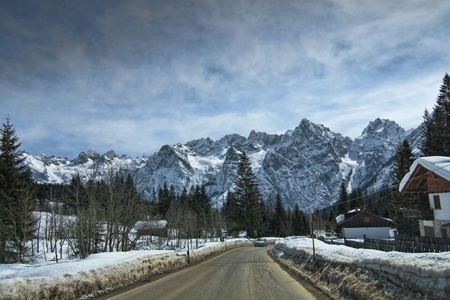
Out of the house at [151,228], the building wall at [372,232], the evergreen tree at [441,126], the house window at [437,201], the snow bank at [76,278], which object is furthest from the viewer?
the building wall at [372,232]

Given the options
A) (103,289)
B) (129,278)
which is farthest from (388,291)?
(129,278)

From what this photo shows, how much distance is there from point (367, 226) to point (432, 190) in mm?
44474

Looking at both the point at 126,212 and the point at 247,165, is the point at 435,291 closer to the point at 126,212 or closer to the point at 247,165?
the point at 126,212

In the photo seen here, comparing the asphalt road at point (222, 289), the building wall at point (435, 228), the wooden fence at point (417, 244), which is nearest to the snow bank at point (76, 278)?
the asphalt road at point (222, 289)

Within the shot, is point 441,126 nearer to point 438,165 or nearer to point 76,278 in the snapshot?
point 438,165

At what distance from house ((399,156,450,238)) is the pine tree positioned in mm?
37056

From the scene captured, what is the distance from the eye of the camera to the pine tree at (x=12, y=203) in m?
28.7

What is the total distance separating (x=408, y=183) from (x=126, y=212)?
2695 cm

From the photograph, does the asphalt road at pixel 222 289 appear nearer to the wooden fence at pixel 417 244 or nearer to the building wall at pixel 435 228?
the wooden fence at pixel 417 244

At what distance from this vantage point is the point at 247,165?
66000 millimetres

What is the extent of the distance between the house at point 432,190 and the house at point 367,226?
39280 mm

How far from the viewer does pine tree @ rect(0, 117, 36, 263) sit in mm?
28702

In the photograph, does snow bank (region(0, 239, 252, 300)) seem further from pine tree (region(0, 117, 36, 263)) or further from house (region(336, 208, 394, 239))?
house (region(336, 208, 394, 239))

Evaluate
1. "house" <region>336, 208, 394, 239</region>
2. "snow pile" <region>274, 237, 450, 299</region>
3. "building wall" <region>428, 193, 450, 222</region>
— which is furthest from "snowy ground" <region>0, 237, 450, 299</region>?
"house" <region>336, 208, 394, 239</region>
